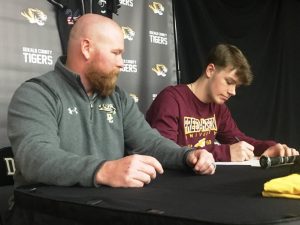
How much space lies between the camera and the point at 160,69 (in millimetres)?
3205

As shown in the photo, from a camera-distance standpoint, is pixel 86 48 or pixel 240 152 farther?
pixel 240 152

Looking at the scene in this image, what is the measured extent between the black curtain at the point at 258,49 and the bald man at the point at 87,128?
1.97 meters

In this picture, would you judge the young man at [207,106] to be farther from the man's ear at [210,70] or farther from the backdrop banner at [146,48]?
the backdrop banner at [146,48]

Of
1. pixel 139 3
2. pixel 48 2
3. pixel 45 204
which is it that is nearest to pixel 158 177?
pixel 45 204

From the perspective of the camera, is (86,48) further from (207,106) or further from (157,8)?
(157,8)

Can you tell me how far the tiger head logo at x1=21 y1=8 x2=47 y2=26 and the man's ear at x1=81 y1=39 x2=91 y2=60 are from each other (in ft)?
3.42

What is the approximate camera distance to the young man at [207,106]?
2.06 m

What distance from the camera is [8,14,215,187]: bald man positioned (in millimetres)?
1070

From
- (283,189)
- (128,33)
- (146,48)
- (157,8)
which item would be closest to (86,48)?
(283,189)

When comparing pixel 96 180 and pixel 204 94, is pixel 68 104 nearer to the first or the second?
pixel 96 180

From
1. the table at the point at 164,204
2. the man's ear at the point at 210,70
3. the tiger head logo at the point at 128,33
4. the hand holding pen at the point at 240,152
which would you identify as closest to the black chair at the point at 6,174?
the table at the point at 164,204

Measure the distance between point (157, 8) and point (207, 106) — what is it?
1.21 m

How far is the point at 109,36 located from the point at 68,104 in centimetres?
28

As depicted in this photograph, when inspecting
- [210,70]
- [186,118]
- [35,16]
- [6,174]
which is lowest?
[6,174]
